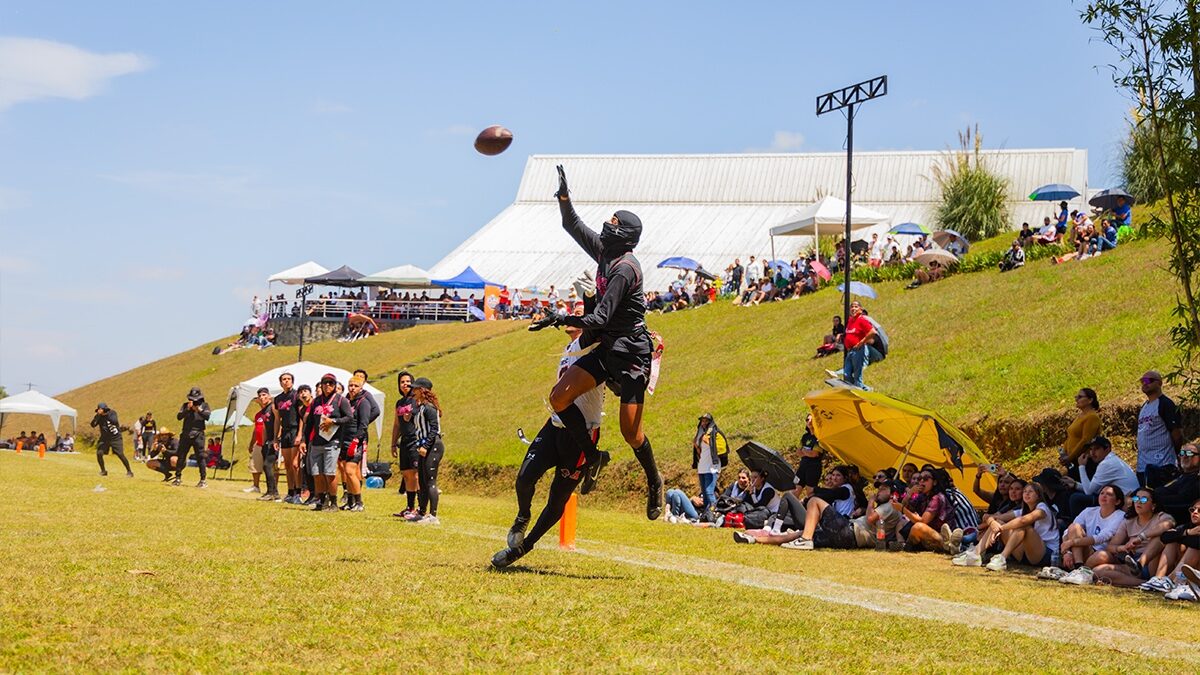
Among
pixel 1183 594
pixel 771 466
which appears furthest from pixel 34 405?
pixel 1183 594

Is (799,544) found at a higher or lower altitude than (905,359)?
lower

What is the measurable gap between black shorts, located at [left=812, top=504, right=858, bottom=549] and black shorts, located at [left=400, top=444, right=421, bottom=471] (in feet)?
18.3

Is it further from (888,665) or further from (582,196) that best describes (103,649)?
(582,196)

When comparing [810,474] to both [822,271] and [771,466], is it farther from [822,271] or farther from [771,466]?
[822,271]

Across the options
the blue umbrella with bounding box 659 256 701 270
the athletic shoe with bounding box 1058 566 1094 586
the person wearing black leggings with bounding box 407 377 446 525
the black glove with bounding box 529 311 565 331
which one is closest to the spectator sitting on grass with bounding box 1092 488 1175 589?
the athletic shoe with bounding box 1058 566 1094 586

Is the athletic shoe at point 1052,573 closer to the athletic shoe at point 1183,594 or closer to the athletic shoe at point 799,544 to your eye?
the athletic shoe at point 1183,594

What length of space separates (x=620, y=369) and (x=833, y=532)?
843cm

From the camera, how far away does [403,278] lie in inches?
2510

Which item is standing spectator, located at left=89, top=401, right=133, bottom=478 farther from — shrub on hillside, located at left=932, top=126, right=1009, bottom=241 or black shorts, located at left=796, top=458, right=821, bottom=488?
shrub on hillside, located at left=932, top=126, right=1009, bottom=241

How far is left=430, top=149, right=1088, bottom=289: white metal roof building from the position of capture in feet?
221

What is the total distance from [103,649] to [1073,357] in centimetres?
2065

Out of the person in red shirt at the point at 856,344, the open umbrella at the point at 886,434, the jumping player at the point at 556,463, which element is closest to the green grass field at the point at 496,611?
the jumping player at the point at 556,463

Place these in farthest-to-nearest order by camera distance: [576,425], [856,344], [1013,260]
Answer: [1013,260], [856,344], [576,425]

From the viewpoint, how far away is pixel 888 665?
6.43 meters
